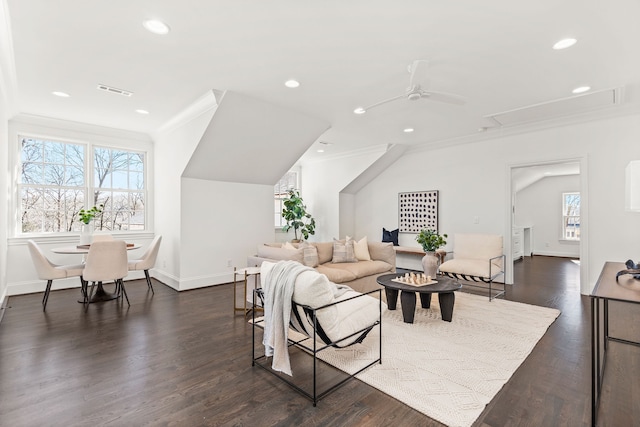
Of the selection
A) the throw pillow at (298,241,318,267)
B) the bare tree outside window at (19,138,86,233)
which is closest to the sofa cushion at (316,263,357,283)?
the throw pillow at (298,241,318,267)

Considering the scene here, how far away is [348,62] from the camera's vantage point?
3158 millimetres

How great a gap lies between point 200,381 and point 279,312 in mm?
806

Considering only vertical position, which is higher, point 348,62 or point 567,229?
point 348,62

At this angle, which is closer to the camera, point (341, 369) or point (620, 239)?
point (341, 369)

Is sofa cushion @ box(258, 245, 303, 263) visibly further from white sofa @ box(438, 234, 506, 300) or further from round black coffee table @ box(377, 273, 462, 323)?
white sofa @ box(438, 234, 506, 300)

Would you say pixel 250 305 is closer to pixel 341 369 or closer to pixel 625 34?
pixel 341 369

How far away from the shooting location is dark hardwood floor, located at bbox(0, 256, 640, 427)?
74.4 inches

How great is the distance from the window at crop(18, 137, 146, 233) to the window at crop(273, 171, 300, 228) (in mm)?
3029

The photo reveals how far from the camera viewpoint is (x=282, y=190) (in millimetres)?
8203

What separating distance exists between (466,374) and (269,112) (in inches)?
152

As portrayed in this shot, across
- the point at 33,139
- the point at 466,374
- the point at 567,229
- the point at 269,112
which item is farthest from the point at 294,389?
the point at 567,229

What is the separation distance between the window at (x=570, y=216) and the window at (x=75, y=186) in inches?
427

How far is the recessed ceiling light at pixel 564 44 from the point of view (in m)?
2.74

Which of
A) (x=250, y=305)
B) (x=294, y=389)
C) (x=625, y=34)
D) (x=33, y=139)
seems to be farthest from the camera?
(x=33, y=139)
